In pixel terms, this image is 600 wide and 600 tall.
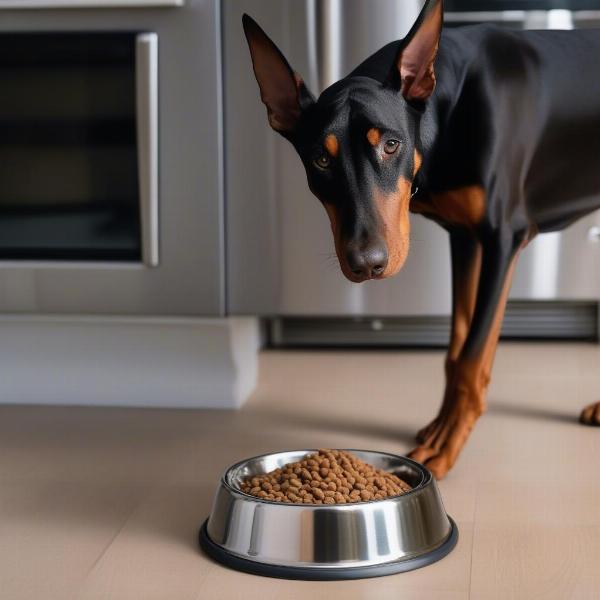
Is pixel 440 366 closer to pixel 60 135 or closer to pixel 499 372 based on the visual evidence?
pixel 499 372

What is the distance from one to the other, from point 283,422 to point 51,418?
1.45 ft

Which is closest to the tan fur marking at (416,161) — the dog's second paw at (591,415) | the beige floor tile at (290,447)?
the beige floor tile at (290,447)

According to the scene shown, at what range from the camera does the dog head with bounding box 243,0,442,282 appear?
1274mm

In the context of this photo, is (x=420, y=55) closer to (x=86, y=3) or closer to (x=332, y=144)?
(x=332, y=144)

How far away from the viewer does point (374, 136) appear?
129 centimetres

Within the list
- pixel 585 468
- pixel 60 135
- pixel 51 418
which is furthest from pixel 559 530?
pixel 60 135

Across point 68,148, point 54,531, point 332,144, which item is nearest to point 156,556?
point 54,531

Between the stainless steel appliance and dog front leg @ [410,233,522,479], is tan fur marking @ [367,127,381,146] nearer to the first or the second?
dog front leg @ [410,233,522,479]

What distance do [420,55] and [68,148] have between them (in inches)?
36.1

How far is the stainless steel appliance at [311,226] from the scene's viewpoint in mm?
1910

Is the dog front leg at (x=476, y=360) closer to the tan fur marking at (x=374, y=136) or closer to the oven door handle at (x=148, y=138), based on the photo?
the tan fur marking at (x=374, y=136)

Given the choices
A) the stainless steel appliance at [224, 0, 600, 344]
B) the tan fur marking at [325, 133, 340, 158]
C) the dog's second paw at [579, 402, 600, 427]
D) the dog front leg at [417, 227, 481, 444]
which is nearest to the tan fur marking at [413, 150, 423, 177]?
the tan fur marking at [325, 133, 340, 158]

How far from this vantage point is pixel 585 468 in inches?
63.0

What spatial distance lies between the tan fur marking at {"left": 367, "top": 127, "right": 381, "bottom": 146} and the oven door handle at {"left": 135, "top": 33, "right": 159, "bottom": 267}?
0.76 metres
